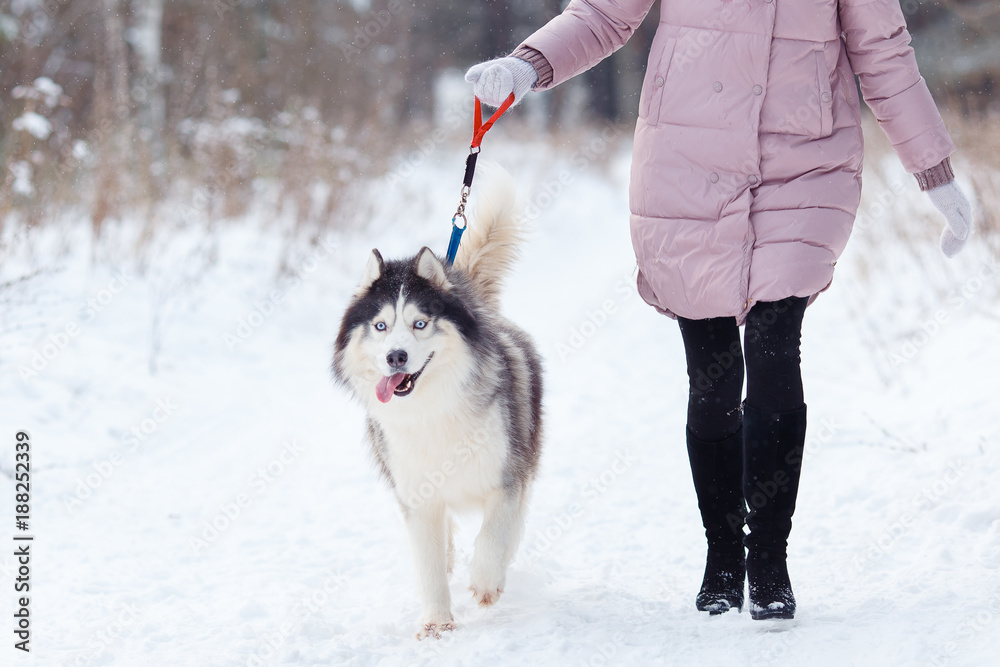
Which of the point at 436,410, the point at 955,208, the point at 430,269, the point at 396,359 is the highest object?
the point at 430,269

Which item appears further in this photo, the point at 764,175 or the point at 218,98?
the point at 218,98

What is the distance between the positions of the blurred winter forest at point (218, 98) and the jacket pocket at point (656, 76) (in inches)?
148

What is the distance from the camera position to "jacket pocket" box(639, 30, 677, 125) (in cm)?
223

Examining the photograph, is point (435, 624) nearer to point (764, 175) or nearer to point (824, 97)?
point (764, 175)

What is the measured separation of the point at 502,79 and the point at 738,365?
100 cm

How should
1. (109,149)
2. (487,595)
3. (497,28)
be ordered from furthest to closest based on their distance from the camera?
1. (497,28)
2. (109,149)
3. (487,595)

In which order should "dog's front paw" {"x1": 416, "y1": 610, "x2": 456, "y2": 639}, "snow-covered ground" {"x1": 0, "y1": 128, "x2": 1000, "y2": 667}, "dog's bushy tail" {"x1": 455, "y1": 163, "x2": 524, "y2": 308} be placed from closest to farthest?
"snow-covered ground" {"x1": 0, "y1": 128, "x2": 1000, "y2": 667} → "dog's front paw" {"x1": 416, "y1": 610, "x2": 456, "y2": 639} → "dog's bushy tail" {"x1": 455, "y1": 163, "x2": 524, "y2": 308}

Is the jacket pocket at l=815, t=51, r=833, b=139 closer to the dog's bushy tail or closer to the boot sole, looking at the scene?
the boot sole

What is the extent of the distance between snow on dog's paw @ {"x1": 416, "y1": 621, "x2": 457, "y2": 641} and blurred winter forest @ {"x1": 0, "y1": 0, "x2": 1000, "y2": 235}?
3.54 m

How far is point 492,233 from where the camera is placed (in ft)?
10.7

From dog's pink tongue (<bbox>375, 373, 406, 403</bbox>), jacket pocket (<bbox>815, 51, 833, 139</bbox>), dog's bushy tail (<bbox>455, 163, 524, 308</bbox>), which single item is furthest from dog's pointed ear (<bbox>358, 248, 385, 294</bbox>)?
jacket pocket (<bbox>815, 51, 833, 139</bbox>)

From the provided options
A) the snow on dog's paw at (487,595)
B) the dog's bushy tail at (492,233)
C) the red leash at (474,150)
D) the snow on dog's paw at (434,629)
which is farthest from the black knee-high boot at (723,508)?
the dog's bushy tail at (492,233)

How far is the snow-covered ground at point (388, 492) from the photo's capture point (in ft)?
7.67

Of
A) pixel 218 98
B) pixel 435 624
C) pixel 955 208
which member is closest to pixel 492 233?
pixel 435 624
